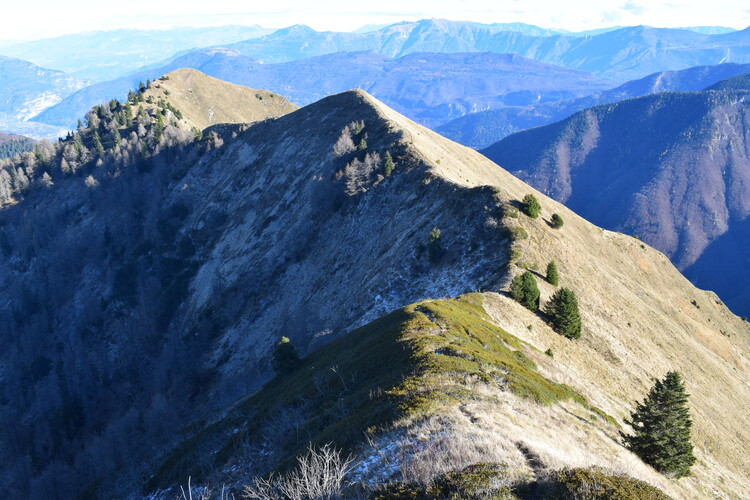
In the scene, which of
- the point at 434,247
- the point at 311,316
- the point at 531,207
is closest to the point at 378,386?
the point at 434,247

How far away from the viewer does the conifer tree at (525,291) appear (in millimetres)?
39094

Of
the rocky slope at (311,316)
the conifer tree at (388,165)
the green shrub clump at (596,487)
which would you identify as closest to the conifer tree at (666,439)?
the rocky slope at (311,316)

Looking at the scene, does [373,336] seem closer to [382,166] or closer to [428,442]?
[428,442]

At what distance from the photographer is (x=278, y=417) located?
28391 mm

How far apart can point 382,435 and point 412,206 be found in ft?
158

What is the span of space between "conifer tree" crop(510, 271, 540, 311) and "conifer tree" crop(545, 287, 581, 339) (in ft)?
5.92

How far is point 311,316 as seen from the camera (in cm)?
5994

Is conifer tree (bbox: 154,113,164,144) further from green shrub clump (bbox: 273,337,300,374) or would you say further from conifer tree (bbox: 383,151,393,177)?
green shrub clump (bbox: 273,337,300,374)

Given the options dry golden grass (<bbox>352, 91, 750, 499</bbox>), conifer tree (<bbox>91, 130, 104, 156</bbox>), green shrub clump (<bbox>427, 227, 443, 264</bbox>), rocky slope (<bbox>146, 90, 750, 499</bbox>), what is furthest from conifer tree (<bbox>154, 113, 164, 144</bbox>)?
green shrub clump (<bbox>427, 227, 443, 264</bbox>)

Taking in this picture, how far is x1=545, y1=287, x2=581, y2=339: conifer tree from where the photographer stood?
3853 cm

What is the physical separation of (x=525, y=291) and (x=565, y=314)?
3979 millimetres

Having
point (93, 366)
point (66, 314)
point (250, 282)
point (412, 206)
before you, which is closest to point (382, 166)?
point (412, 206)

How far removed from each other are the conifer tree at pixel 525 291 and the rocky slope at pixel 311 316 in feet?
5.93

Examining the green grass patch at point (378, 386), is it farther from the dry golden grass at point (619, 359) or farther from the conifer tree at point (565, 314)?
the conifer tree at point (565, 314)
